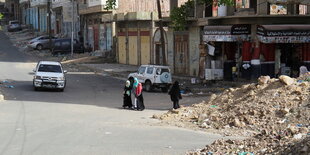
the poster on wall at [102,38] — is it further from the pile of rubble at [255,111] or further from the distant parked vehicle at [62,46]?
the pile of rubble at [255,111]

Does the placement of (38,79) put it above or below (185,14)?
below

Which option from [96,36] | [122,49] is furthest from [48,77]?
[96,36]

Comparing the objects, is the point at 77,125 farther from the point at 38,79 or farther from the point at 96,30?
the point at 96,30

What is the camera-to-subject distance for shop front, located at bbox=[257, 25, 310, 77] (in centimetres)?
3052

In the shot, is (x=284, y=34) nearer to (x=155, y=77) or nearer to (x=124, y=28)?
(x=155, y=77)

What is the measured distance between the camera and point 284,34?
100 ft

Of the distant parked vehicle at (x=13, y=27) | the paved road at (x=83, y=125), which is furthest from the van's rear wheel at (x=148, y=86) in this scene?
the distant parked vehicle at (x=13, y=27)

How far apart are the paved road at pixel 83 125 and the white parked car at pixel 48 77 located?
458 millimetres

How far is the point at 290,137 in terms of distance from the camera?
1227 centimetres

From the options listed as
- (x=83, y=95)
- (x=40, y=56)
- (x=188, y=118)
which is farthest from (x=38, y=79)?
(x=40, y=56)

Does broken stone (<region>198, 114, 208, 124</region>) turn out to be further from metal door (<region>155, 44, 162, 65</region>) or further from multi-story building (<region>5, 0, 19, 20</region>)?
multi-story building (<region>5, 0, 19, 20</region>)

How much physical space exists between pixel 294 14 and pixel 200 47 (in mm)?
6804

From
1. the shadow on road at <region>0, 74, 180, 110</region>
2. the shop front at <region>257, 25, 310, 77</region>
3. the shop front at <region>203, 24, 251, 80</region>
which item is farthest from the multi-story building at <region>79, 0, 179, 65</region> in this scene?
the shop front at <region>257, 25, 310, 77</region>

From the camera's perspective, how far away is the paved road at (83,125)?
47.6 ft
